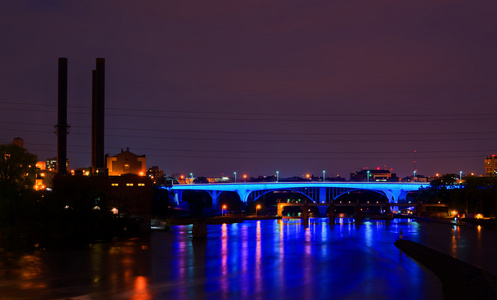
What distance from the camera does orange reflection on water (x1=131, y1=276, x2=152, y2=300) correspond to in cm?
3800

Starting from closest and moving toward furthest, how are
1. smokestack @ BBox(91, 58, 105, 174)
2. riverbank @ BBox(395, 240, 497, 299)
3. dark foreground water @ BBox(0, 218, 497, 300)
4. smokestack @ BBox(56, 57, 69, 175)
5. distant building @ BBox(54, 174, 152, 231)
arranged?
riverbank @ BBox(395, 240, 497, 299) < dark foreground water @ BBox(0, 218, 497, 300) < distant building @ BBox(54, 174, 152, 231) < smokestack @ BBox(91, 58, 105, 174) < smokestack @ BBox(56, 57, 69, 175)

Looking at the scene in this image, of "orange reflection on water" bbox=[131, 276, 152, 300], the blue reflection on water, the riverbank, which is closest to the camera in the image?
the riverbank

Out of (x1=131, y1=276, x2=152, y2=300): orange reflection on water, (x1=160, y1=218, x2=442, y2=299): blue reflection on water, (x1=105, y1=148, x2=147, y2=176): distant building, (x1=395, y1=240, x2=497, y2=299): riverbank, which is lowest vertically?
(x1=160, y1=218, x2=442, y2=299): blue reflection on water

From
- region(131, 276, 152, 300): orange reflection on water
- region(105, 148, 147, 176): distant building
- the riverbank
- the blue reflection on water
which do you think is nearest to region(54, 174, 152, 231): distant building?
region(105, 148, 147, 176): distant building

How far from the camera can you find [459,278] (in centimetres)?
4322

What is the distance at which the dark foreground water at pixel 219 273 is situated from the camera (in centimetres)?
3994

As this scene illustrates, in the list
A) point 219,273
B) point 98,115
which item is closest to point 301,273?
point 219,273

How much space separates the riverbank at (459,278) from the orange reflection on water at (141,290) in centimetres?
1860

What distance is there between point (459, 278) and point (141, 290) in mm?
21983

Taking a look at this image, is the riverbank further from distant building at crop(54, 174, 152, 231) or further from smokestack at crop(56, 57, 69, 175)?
smokestack at crop(56, 57, 69, 175)

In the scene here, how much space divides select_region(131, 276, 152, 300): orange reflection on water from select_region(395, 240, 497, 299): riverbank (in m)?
18.6

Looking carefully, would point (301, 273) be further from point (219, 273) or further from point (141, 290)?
point (141, 290)

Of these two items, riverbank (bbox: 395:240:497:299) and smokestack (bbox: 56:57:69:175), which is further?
smokestack (bbox: 56:57:69:175)

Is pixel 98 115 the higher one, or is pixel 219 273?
pixel 98 115
